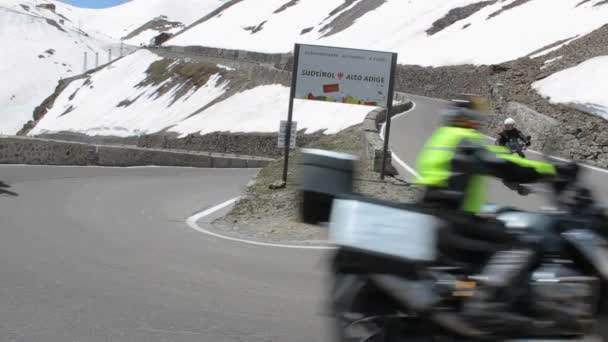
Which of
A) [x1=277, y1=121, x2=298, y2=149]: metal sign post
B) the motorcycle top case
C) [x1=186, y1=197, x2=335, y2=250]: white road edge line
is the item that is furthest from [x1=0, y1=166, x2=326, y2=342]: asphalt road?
[x1=277, y1=121, x2=298, y2=149]: metal sign post

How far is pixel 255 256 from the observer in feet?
28.0

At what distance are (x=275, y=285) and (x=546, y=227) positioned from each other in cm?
307

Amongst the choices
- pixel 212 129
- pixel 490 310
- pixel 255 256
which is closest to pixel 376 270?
pixel 490 310

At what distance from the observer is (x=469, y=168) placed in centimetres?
454

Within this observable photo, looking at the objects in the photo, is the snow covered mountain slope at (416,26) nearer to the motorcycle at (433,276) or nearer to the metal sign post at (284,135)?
the metal sign post at (284,135)

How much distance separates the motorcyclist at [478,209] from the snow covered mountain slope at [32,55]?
9618 centimetres

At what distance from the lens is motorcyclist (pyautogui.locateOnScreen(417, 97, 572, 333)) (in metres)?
4.43

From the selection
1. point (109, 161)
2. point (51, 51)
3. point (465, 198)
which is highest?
point (51, 51)

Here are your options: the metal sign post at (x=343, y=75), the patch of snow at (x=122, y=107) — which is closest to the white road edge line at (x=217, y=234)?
the metal sign post at (x=343, y=75)

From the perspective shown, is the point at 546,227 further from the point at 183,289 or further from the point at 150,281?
the point at 150,281

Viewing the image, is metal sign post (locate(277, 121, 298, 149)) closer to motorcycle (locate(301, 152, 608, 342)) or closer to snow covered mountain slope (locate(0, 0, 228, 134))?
motorcycle (locate(301, 152, 608, 342))

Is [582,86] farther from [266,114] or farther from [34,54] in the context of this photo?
[34,54]

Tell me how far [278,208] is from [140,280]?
19.4 ft

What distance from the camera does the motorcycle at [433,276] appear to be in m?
4.21
